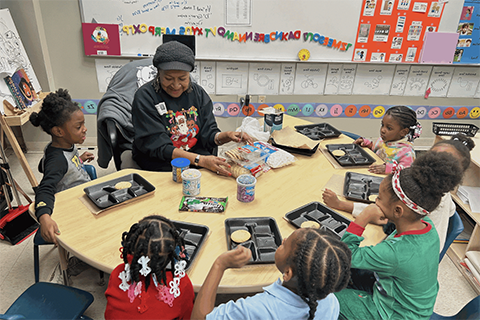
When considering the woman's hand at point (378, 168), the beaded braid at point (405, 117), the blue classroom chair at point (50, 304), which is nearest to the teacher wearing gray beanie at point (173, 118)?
the woman's hand at point (378, 168)

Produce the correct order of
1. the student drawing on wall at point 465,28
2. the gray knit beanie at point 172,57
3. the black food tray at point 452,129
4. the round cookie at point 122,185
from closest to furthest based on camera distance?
the round cookie at point 122,185 < the gray knit beanie at point 172,57 < the black food tray at point 452,129 < the student drawing on wall at point 465,28

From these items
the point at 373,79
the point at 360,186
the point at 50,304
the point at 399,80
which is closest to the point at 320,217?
the point at 360,186

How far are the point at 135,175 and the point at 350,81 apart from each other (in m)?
2.93

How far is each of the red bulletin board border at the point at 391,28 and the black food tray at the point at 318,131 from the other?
1.53 m

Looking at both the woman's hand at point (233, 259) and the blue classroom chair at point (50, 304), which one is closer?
the woman's hand at point (233, 259)

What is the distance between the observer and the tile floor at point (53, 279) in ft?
6.75

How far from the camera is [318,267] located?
0.95 meters

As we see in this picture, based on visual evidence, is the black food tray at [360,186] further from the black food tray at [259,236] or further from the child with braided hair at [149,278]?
the child with braided hair at [149,278]

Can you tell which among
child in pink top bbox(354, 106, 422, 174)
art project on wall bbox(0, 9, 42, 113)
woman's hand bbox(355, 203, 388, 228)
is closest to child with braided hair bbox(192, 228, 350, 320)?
woman's hand bbox(355, 203, 388, 228)

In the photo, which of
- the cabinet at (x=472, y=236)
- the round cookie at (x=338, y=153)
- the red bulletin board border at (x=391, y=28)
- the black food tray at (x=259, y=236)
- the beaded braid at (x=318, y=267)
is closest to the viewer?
the beaded braid at (x=318, y=267)

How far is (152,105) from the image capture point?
2.06 metres

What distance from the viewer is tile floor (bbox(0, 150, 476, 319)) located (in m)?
2.06

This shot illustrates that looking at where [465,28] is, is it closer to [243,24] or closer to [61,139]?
[243,24]

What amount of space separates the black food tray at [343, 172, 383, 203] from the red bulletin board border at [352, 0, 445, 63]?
223 centimetres
